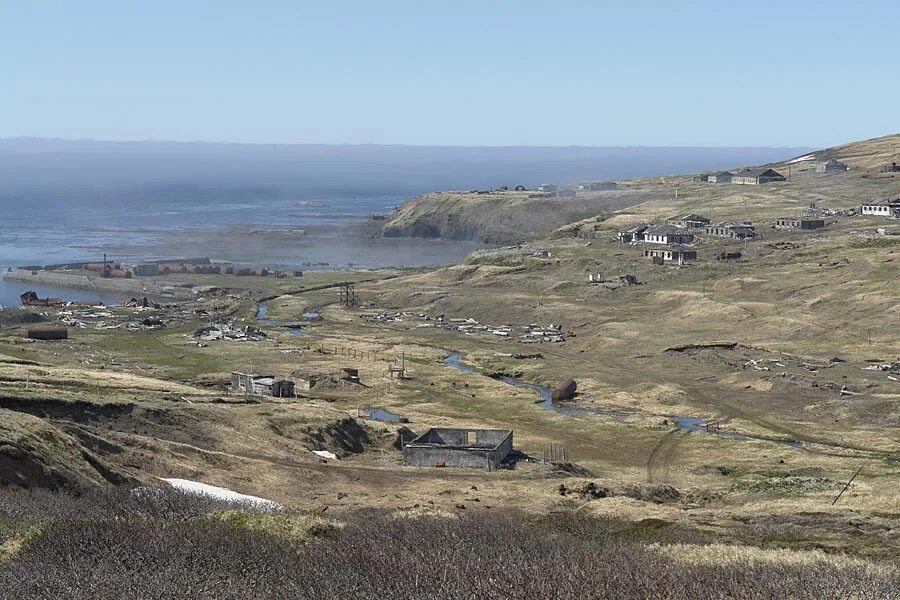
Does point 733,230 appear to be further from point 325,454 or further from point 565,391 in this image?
point 325,454

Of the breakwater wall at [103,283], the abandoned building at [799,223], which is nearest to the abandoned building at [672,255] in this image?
the abandoned building at [799,223]

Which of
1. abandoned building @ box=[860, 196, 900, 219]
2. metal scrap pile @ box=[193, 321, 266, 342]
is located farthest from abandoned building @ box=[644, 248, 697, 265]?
metal scrap pile @ box=[193, 321, 266, 342]

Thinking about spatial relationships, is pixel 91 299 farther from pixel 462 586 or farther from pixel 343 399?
pixel 462 586

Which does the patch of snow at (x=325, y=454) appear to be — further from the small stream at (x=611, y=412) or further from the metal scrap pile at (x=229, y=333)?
the metal scrap pile at (x=229, y=333)

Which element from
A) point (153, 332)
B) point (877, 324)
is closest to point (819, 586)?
point (877, 324)

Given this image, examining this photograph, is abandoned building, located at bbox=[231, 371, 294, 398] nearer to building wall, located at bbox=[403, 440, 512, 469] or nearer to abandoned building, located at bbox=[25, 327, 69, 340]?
building wall, located at bbox=[403, 440, 512, 469]

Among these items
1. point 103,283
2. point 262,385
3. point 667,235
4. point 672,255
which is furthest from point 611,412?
point 103,283
